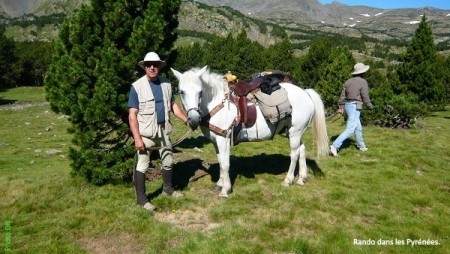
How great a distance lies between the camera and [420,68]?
1093 inches

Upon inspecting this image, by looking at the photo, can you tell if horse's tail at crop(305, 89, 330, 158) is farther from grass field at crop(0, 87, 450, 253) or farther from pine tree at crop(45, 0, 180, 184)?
pine tree at crop(45, 0, 180, 184)

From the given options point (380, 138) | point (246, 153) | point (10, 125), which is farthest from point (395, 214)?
point (10, 125)

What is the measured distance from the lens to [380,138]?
585 inches

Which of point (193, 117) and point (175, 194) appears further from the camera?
point (175, 194)

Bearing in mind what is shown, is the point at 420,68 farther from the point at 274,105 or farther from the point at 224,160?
the point at 224,160

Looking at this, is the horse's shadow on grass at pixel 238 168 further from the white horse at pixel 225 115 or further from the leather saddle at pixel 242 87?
the leather saddle at pixel 242 87

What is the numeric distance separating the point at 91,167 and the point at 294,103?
5.32m

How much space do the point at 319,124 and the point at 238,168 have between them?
2705 mm

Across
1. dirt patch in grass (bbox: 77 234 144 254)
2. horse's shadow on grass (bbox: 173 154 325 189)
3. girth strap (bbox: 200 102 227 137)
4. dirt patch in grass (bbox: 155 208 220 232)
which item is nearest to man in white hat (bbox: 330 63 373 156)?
horse's shadow on grass (bbox: 173 154 325 189)

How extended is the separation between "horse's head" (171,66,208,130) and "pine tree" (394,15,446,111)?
2624cm

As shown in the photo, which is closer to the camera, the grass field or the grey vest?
the grass field

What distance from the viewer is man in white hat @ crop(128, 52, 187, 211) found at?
268 inches

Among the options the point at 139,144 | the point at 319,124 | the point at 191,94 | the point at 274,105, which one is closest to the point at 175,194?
the point at 139,144

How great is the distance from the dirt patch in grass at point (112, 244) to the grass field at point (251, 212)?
0.02 m
